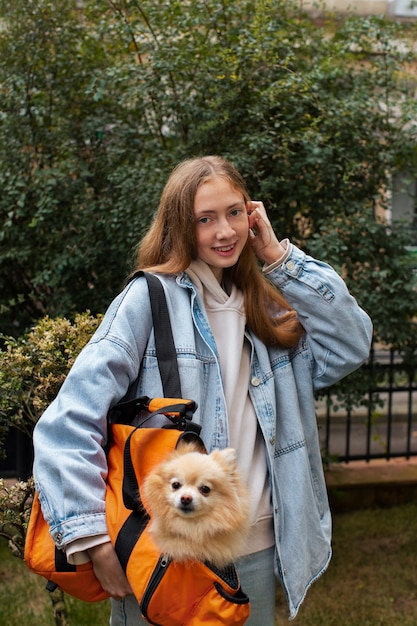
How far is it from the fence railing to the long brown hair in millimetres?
2349

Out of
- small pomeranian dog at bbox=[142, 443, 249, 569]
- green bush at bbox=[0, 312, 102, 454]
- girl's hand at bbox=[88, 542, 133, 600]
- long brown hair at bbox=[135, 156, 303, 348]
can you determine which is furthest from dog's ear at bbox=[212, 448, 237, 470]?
green bush at bbox=[0, 312, 102, 454]

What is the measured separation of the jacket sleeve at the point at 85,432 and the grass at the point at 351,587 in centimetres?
231

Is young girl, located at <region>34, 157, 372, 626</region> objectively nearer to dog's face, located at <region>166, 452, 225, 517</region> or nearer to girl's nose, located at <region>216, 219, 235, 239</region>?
girl's nose, located at <region>216, 219, 235, 239</region>

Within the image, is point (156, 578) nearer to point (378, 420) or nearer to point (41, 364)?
point (41, 364)

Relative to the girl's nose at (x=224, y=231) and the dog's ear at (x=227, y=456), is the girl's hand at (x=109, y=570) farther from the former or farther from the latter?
the girl's nose at (x=224, y=231)

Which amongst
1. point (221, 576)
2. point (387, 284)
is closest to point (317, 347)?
point (221, 576)

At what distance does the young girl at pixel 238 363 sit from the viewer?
5.90 ft

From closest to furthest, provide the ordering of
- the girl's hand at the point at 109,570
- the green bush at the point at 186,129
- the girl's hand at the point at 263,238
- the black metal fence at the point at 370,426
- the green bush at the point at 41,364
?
the girl's hand at the point at 109,570 → the girl's hand at the point at 263,238 → the green bush at the point at 41,364 → the green bush at the point at 186,129 → the black metal fence at the point at 370,426

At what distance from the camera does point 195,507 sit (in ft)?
5.20

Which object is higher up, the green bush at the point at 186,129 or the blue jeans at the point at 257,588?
the green bush at the point at 186,129

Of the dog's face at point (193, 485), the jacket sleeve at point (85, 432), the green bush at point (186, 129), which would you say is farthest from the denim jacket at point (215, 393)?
the green bush at point (186, 129)

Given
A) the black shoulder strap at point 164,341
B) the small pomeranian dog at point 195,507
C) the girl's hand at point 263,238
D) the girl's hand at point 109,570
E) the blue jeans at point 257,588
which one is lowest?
the blue jeans at point 257,588

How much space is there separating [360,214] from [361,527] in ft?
7.98

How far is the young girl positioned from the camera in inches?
70.9
